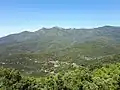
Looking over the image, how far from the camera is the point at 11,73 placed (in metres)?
83.6

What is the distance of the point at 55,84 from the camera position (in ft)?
215

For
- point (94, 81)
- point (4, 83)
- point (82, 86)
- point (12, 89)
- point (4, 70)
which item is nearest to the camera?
point (82, 86)

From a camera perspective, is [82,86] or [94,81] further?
[94,81]

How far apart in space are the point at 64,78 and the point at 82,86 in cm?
800

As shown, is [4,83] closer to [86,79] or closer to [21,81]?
[21,81]

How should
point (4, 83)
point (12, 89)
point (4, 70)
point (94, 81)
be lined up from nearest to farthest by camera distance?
point (94, 81)
point (12, 89)
point (4, 83)
point (4, 70)

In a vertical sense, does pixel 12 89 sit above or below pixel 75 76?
below

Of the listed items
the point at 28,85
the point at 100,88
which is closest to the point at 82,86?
the point at 100,88

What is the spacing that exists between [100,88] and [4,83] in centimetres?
3527

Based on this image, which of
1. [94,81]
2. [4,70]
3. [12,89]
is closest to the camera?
[94,81]

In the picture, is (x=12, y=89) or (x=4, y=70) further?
(x=4, y=70)

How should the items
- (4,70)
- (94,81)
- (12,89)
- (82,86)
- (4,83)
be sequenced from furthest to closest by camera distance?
1. (4,70)
2. (4,83)
3. (12,89)
4. (94,81)
5. (82,86)

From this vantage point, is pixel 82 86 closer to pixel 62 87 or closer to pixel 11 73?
pixel 62 87

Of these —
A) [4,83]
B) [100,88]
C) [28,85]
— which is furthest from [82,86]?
[4,83]
